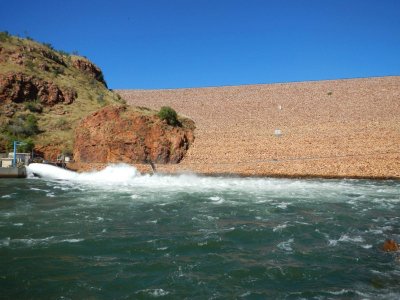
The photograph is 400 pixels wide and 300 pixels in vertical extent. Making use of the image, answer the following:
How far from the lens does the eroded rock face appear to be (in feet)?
80.1

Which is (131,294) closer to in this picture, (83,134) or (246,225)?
(246,225)

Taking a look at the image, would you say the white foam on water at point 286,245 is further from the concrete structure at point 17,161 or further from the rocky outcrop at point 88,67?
the rocky outcrop at point 88,67

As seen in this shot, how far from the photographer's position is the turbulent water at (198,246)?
17.7 feet

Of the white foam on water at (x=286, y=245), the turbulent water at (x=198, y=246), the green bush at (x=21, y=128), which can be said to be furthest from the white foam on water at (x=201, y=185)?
the green bush at (x=21, y=128)

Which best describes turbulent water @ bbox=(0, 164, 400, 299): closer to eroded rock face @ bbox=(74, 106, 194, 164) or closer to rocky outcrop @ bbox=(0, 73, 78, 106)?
eroded rock face @ bbox=(74, 106, 194, 164)

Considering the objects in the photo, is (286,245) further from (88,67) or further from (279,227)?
(88,67)

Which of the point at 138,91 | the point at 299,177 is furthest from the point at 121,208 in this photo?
the point at 138,91

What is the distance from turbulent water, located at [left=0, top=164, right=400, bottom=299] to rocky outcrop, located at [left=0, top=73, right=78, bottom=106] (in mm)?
20488

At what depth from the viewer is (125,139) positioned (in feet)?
80.8

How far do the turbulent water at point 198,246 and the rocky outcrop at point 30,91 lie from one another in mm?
20488

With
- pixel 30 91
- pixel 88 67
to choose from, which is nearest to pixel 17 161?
pixel 30 91

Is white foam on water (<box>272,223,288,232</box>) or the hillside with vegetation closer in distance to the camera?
white foam on water (<box>272,223,288,232</box>)

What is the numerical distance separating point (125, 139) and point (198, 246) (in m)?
18.1

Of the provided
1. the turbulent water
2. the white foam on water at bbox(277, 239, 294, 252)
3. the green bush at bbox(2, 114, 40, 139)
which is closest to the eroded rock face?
the green bush at bbox(2, 114, 40, 139)
